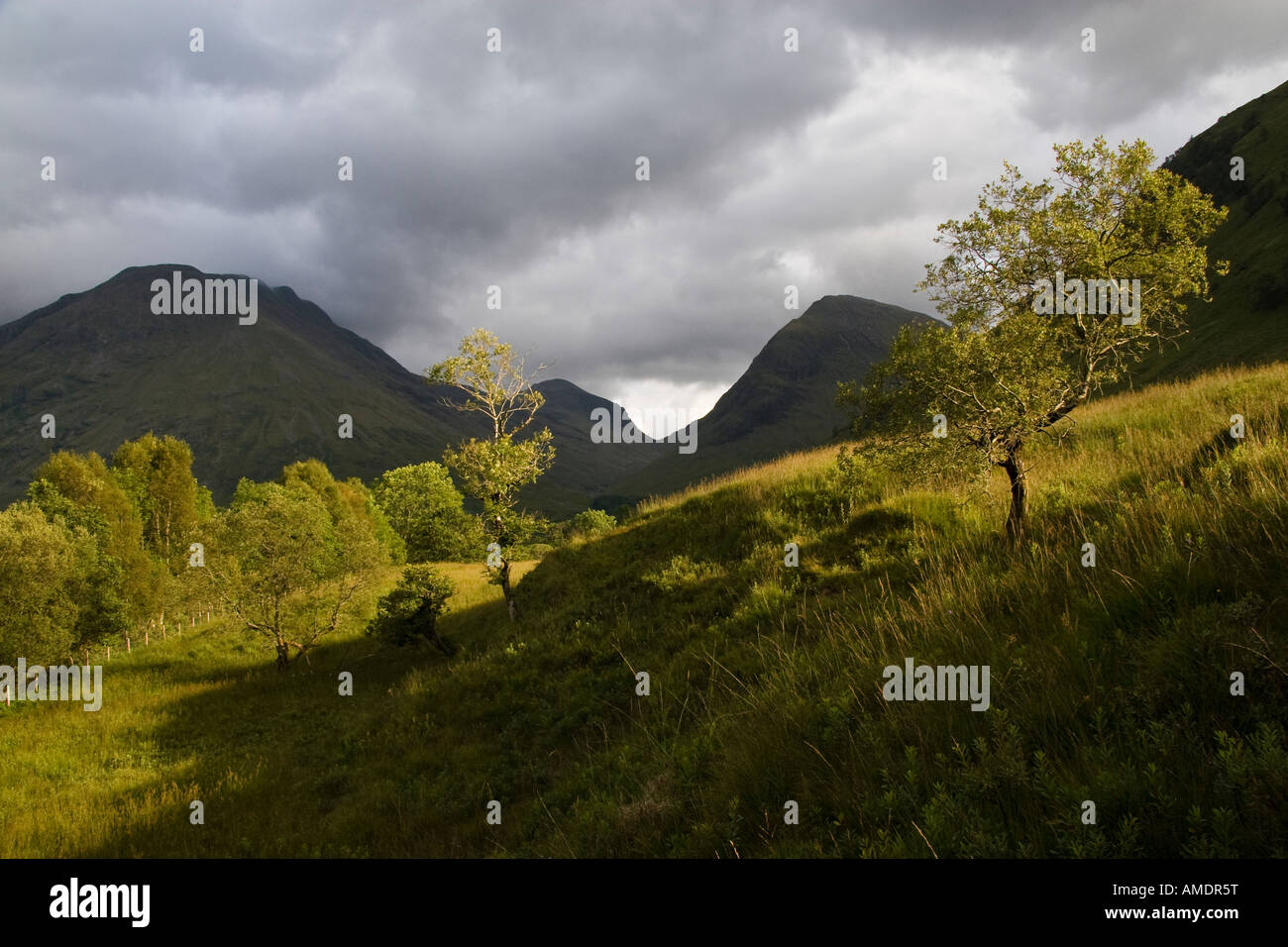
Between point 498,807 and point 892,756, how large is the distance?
7.50 m

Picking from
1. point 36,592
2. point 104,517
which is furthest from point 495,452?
point 104,517

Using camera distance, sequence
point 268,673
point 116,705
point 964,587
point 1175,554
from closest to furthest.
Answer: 1. point 1175,554
2. point 964,587
3. point 116,705
4. point 268,673

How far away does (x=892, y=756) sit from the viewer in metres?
4.43

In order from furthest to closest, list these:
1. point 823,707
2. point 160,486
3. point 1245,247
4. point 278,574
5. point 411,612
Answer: point 1245,247 → point 160,486 → point 278,574 → point 411,612 → point 823,707

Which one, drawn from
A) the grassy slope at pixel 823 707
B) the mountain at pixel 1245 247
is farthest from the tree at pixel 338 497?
the mountain at pixel 1245 247

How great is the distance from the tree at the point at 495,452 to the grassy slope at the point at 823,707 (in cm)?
274

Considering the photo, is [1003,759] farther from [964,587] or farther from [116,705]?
[116,705]

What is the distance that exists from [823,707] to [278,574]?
107 ft

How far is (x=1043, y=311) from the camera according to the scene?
905 centimetres

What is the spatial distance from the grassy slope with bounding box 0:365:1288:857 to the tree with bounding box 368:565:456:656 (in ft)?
6.92

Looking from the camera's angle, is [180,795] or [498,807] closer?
[498,807]

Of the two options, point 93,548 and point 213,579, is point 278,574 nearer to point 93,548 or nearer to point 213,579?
point 213,579
